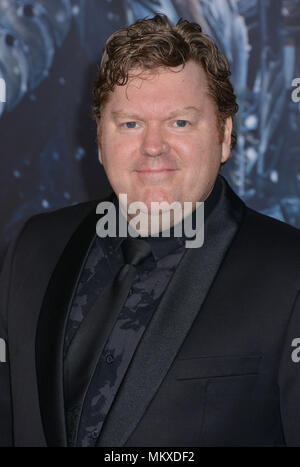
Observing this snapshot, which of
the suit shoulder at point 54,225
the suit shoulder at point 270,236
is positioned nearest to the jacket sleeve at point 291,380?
the suit shoulder at point 270,236

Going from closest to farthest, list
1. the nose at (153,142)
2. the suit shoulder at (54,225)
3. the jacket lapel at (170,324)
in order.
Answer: the jacket lapel at (170,324) < the nose at (153,142) < the suit shoulder at (54,225)

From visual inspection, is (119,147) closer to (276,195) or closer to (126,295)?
(126,295)

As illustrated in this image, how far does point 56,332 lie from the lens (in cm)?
162

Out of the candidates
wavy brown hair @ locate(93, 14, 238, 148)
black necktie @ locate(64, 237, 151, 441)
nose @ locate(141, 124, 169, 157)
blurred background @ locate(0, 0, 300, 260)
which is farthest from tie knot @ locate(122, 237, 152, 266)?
blurred background @ locate(0, 0, 300, 260)

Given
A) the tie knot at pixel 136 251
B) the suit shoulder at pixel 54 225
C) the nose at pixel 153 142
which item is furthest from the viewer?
the suit shoulder at pixel 54 225

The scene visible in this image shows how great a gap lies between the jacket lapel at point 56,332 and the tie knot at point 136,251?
0.13m

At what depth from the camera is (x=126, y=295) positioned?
1615mm

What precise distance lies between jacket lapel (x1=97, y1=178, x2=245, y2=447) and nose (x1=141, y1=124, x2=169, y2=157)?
226mm

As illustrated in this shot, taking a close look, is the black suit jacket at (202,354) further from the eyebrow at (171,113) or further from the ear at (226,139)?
the eyebrow at (171,113)

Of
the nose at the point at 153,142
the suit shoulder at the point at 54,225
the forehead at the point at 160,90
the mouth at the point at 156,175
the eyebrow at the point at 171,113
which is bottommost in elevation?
the suit shoulder at the point at 54,225

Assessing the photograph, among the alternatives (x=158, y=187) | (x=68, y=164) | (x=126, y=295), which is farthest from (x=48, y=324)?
(x=68, y=164)

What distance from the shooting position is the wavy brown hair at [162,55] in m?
1.60

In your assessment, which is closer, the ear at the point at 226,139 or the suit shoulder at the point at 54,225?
the ear at the point at 226,139

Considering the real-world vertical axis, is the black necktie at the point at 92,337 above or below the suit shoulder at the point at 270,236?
below
